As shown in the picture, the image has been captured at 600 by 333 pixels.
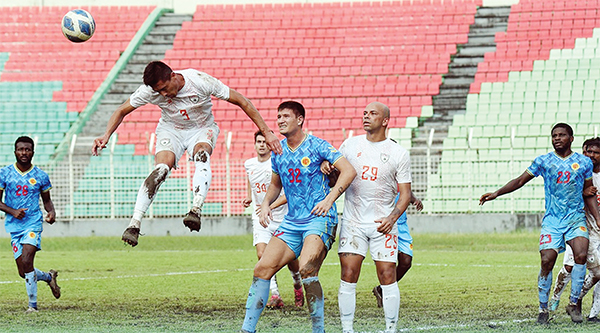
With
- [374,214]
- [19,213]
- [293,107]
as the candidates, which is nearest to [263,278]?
[374,214]

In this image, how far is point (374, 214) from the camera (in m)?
7.71

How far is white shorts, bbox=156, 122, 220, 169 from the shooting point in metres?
9.17

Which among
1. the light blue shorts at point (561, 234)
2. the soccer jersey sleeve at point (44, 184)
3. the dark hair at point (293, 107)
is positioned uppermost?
the dark hair at point (293, 107)

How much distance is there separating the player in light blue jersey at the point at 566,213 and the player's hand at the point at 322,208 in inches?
98.2

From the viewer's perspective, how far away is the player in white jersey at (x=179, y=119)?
28.2 ft

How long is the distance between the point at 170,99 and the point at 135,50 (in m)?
24.2

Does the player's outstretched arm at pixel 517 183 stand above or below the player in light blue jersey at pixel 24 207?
above

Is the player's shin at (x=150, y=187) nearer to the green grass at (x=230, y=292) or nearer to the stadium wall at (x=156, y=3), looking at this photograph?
the green grass at (x=230, y=292)

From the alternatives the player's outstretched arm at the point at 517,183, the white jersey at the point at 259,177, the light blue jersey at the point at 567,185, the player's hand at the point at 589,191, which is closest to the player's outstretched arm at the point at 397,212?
the player's outstretched arm at the point at 517,183

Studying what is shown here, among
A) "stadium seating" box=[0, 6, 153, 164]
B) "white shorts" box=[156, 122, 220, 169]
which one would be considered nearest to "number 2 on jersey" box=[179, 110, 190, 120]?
"white shorts" box=[156, 122, 220, 169]

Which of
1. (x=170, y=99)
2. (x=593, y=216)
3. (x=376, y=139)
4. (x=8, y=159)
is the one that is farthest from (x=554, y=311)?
(x=8, y=159)

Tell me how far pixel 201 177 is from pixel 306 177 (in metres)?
1.62

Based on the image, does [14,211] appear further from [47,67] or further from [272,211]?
[47,67]

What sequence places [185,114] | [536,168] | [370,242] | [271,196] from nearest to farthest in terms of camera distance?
1. [370,242]
2. [271,196]
3. [536,168]
4. [185,114]
